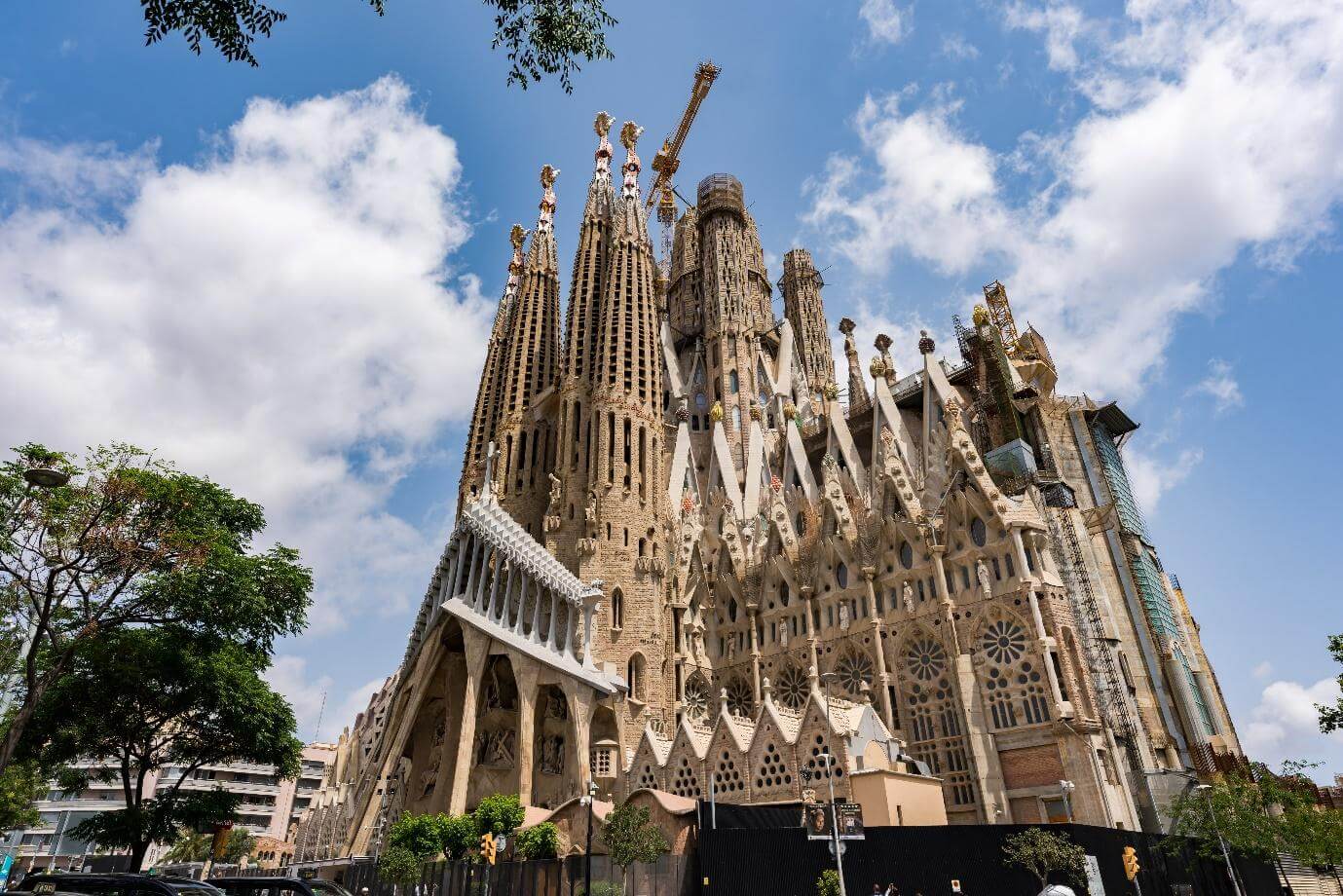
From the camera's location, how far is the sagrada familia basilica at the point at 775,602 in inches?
1072

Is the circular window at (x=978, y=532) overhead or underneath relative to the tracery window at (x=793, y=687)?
overhead

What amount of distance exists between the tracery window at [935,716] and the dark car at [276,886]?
848 inches

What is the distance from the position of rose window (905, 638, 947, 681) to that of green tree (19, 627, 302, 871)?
22.1 meters

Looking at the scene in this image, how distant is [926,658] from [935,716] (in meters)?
2.10

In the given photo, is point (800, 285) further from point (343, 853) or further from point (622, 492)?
point (343, 853)

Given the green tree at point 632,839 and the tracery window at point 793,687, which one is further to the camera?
the tracery window at point 793,687

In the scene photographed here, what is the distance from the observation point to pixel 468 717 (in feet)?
107

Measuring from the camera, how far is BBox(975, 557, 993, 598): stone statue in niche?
28.8 m

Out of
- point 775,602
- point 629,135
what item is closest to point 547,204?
point 629,135

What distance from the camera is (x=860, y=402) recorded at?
5091 centimetres

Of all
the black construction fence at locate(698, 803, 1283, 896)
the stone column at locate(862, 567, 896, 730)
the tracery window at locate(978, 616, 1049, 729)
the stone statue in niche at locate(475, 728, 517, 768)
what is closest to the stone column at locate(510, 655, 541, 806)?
the stone statue in niche at locate(475, 728, 517, 768)

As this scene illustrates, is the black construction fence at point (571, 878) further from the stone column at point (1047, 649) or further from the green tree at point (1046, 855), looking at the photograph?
the stone column at point (1047, 649)

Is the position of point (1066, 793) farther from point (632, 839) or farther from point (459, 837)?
point (459, 837)

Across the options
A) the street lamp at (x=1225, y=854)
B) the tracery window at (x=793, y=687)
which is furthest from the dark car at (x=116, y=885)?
the tracery window at (x=793, y=687)
